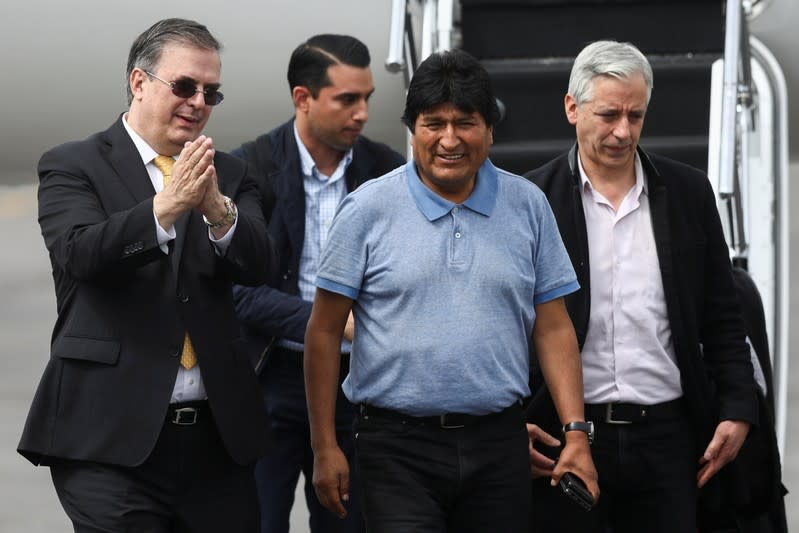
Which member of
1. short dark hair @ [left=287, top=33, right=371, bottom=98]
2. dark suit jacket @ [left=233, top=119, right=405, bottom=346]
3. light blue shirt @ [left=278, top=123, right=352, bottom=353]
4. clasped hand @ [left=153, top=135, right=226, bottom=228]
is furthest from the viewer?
short dark hair @ [left=287, top=33, right=371, bottom=98]

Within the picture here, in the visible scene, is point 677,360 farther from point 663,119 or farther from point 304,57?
point 663,119

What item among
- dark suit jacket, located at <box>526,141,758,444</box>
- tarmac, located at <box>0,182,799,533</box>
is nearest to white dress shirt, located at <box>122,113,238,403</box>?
dark suit jacket, located at <box>526,141,758,444</box>

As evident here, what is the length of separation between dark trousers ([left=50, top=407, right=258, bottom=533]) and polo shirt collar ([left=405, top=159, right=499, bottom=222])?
600 millimetres

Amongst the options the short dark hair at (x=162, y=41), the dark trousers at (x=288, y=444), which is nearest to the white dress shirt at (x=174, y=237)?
the short dark hair at (x=162, y=41)

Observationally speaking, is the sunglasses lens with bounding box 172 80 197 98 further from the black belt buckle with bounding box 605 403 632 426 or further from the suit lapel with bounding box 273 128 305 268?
the black belt buckle with bounding box 605 403 632 426

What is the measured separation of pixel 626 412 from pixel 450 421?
19.2 inches

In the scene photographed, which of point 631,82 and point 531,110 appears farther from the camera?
point 531,110

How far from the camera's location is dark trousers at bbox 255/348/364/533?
3.88 metres

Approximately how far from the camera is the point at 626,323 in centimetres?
325

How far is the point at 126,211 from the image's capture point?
2926mm

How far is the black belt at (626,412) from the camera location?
3223 mm

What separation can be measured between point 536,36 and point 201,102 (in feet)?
8.10

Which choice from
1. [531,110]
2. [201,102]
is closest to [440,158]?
[201,102]

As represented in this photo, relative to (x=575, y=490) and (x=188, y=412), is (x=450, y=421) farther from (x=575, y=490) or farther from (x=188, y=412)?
(x=188, y=412)
